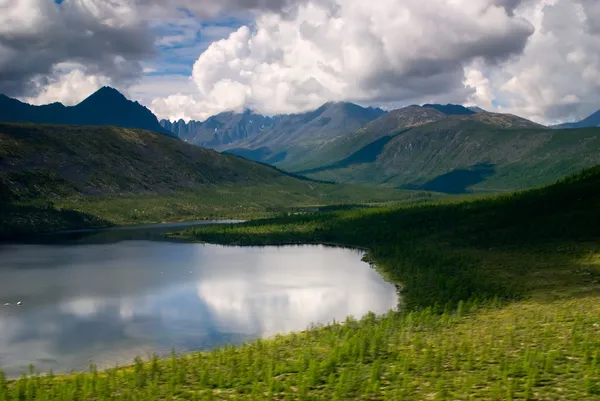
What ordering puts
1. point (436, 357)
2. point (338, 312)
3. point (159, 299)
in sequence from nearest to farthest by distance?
1. point (436, 357)
2. point (338, 312)
3. point (159, 299)

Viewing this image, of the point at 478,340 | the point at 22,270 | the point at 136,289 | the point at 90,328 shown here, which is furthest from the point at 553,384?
the point at 22,270

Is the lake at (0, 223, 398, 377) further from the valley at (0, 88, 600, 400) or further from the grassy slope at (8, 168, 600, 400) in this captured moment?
the grassy slope at (8, 168, 600, 400)

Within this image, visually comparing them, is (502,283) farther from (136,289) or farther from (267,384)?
(136,289)

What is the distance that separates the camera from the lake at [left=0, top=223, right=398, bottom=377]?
69.4 m

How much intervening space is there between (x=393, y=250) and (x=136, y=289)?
7323 cm

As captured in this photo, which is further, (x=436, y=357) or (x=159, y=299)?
(x=159, y=299)

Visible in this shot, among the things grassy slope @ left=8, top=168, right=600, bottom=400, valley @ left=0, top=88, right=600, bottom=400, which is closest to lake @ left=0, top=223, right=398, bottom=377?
valley @ left=0, top=88, right=600, bottom=400

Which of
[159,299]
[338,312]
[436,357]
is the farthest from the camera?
[159,299]

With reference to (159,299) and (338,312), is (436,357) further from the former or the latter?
(159,299)

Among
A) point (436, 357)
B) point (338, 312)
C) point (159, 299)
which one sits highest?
point (436, 357)

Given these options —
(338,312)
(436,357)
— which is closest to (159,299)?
(338,312)

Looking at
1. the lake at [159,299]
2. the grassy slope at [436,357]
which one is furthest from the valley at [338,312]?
the lake at [159,299]

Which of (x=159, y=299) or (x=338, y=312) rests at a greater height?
(x=159, y=299)

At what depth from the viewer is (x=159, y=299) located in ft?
336
